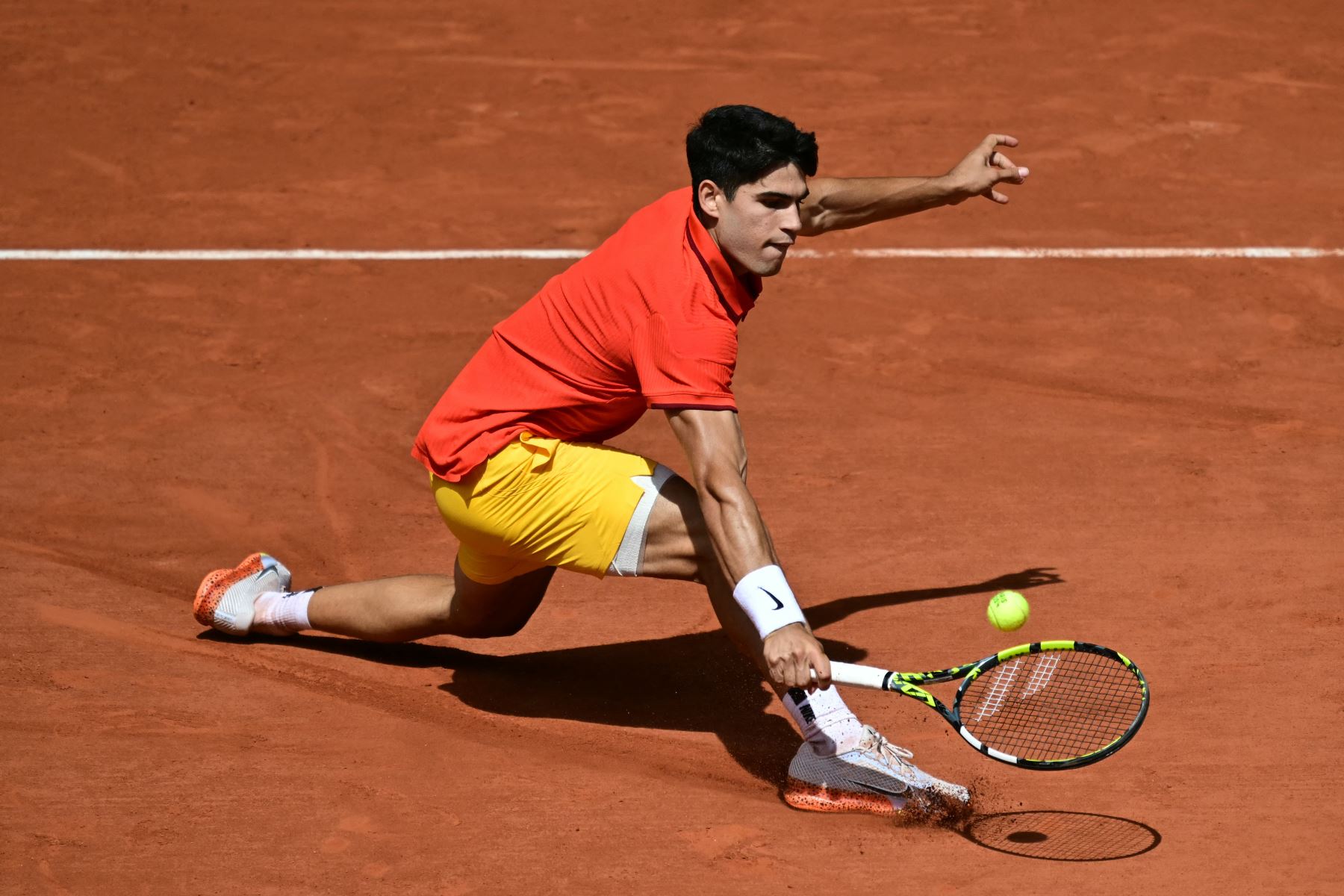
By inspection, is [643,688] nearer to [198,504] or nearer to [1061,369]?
[198,504]

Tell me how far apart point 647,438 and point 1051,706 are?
262cm

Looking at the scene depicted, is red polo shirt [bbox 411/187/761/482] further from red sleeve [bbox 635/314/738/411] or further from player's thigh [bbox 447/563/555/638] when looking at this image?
player's thigh [bbox 447/563/555/638]

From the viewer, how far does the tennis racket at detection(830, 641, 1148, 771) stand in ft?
14.1

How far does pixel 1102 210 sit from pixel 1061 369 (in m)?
1.89

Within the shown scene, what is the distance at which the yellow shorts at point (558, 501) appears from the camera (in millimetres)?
4805

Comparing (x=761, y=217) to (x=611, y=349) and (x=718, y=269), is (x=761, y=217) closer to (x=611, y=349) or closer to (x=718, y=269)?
(x=718, y=269)

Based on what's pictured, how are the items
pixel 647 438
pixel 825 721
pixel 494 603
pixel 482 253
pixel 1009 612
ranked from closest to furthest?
pixel 825 721 → pixel 1009 612 → pixel 494 603 → pixel 647 438 → pixel 482 253

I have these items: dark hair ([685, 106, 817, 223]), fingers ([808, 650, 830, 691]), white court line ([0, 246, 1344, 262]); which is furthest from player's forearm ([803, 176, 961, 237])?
white court line ([0, 246, 1344, 262])

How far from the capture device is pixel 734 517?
441 centimetres

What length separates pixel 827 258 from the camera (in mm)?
8672

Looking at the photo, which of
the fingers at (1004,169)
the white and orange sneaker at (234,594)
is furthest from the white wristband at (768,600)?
the white and orange sneaker at (234,594)

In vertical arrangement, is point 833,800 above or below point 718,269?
below

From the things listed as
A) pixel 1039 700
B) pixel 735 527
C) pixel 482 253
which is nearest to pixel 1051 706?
pixel 1039 700

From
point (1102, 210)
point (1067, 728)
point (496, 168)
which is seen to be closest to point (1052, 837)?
point (1067, 728)
